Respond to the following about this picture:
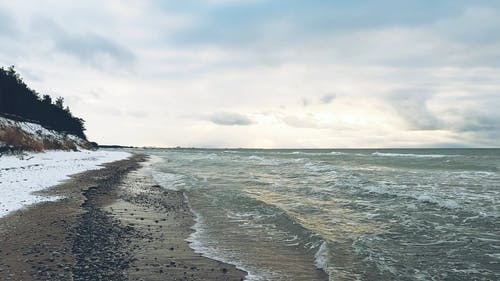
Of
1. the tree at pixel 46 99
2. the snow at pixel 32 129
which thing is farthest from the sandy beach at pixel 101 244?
the tree at pixel 46 99

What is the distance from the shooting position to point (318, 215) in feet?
66.0

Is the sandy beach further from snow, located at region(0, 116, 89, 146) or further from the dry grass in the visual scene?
snow, located at region(0, 116, 89, 146)

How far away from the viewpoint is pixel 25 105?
7081 centimetres

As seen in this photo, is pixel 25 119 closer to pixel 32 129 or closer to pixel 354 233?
pixel 32 129

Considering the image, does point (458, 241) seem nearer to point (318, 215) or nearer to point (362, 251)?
point (362, 251)

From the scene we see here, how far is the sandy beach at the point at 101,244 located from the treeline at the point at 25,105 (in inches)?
1803

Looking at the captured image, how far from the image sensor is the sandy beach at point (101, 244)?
398 inches

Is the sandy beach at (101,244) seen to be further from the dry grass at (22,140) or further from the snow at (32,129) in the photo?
the snow at (32,129)

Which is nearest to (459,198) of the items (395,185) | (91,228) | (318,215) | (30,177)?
(395,185)

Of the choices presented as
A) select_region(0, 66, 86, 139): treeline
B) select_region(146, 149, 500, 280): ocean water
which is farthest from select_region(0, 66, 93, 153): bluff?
select_region(146, 149, 500, 280): ocean water

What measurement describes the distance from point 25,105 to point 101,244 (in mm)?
68789

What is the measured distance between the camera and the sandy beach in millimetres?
10102

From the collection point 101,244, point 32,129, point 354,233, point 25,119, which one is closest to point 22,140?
point 32,129

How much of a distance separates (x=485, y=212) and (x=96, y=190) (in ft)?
77.9
